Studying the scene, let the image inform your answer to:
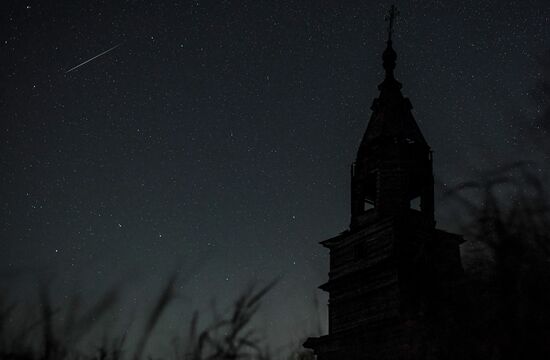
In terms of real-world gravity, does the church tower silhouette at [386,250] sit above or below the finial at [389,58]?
below

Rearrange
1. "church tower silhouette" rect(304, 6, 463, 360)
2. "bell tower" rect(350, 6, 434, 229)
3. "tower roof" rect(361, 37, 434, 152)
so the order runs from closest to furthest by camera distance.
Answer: "church tower silhouette" rect(304, 6, 463, 360)
"bell tower" rect(350, 6, 434, 229)
"tower roof" rect(361, 37, 434, 152)

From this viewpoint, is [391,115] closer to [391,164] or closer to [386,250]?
[391,164]

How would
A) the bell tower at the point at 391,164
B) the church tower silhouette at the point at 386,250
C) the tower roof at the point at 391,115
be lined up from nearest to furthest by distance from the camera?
1. the church tower silhouette at the point at 386,250
2. the bell tower at the point at 391,164
3. the tower roof at the point at 391,115

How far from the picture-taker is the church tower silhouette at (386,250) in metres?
22.7

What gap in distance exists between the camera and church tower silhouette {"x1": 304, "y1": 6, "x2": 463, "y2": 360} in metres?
22.7

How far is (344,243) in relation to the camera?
2617 cm

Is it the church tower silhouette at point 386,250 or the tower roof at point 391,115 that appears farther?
the tower roof at point 391,115

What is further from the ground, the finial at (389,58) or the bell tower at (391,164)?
the finial at (389,58)

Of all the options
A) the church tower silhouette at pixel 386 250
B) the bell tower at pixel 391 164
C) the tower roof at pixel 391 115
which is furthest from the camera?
the tower roof at pixel 391 115

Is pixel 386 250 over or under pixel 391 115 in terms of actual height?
under

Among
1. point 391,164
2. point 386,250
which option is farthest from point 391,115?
point 386,250

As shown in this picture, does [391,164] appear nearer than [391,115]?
Yes

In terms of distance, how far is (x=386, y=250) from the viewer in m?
24.0

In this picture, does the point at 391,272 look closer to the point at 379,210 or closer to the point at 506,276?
the point at 379,210
